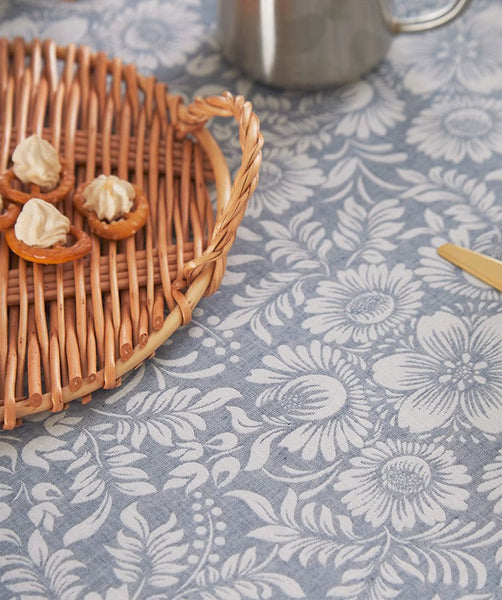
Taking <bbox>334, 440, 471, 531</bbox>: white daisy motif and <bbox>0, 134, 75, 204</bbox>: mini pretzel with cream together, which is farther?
<bbox>0, 134, 75, 204</bbox>: mini pretzel with cream

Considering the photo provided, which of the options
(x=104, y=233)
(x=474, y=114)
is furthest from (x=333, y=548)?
(x=474, y=114)

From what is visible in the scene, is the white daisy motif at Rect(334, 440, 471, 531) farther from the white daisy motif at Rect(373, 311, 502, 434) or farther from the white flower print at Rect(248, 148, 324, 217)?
the white flower print at Rect(248, 148, 324, 217)

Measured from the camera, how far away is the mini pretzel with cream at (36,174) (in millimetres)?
717

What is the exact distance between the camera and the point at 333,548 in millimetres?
572

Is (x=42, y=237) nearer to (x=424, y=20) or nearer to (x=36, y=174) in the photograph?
(x=36, y=174)

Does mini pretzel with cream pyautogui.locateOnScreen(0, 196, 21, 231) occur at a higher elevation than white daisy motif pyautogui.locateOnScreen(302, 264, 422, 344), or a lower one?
higher

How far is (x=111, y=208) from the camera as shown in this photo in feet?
2.31

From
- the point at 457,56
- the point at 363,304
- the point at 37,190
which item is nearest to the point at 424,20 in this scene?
the point at 457,56

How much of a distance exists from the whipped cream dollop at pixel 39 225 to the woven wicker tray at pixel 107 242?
0.02 metres

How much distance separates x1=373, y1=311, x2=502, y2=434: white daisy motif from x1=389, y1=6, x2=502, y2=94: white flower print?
0.31 metres

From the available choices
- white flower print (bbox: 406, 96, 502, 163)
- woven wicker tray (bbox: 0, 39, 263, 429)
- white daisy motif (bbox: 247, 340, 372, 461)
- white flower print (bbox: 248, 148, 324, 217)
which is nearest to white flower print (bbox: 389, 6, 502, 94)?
white flower print (bbox: 406, 96, 502, 163)

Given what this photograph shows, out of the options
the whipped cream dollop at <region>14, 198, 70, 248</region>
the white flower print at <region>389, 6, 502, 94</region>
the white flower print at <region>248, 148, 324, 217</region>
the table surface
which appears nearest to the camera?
the table surface

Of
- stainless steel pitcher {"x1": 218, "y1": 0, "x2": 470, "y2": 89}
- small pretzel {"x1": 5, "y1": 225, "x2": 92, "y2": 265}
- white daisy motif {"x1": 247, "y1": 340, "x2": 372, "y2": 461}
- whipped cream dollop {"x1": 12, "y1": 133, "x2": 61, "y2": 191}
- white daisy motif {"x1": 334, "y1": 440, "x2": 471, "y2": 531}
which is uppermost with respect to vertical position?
stainless steel pitcher {"x1": 218, "y1": 0, "x2": 470, "y2": 89}

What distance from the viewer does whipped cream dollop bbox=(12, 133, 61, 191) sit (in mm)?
717
